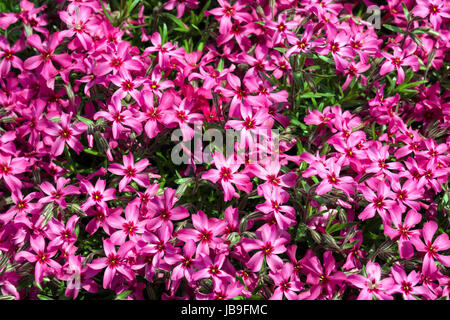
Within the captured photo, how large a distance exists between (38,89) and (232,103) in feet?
4.45

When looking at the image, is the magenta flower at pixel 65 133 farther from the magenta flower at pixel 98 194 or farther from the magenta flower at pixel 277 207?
Answer: the magenta flower at pixel 277 207

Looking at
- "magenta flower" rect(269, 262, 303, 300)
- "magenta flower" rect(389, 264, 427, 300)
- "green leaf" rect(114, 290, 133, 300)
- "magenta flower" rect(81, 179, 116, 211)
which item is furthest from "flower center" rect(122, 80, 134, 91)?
"magenta flower" rect(389, 264, 427, 300)

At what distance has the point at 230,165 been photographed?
7.82 ft

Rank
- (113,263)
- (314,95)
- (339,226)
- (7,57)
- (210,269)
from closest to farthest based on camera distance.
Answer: (210,269), (113,263), (339,226), (314,95), (7,57)

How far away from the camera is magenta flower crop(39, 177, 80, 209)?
95.5 inches

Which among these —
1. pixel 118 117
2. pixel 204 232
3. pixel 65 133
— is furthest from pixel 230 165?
pixel 65 133

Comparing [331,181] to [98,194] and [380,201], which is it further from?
[98,194]

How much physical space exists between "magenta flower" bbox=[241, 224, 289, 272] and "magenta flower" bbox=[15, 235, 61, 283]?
1070 mm

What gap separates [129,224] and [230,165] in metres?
0.66

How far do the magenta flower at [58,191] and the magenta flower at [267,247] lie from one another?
1.04 metres

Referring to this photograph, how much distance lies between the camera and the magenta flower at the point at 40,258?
91.4 inches

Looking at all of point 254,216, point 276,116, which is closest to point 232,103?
point 276,116

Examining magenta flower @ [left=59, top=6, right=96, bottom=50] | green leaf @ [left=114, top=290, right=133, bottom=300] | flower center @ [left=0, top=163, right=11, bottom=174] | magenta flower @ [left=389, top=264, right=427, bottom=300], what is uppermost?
magenta flower @ [left=59, top=6, right=96, bottom=50]

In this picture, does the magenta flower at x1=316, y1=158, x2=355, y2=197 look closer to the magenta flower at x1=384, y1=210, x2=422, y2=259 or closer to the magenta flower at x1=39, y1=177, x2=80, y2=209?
the magenta flower at x1=384, y1=210, x2=422, y2=259
